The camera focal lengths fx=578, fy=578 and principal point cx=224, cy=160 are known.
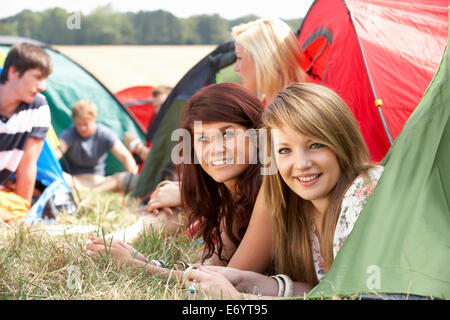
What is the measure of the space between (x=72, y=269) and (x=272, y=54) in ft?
4.73

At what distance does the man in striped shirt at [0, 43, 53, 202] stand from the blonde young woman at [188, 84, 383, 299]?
1650 millimetres

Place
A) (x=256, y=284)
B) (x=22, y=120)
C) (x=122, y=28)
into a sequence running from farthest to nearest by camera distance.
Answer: (x=122, y=28) < (x=22, y=120) < (x=256, y=284)

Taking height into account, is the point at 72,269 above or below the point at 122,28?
below

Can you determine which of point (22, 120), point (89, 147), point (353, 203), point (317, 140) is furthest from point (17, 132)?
point (353, 203)

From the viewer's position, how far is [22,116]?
2.87 meters

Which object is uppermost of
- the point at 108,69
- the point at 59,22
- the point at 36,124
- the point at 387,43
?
the point at 59,22

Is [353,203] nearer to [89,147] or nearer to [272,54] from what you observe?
[272,54]

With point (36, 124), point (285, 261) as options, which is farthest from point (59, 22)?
point (285, 261)

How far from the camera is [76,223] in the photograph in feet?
8.59

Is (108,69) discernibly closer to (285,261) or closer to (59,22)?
(59,22)

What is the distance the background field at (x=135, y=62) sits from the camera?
208 inches

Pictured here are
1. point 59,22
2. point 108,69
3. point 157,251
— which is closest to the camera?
point 157,251

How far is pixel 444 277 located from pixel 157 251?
3.24 feet

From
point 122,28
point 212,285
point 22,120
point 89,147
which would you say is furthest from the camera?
point 122,28
